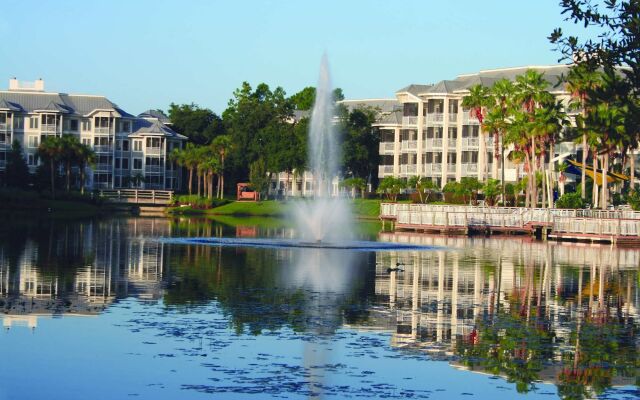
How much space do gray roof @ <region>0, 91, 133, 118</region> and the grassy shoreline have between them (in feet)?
87.4

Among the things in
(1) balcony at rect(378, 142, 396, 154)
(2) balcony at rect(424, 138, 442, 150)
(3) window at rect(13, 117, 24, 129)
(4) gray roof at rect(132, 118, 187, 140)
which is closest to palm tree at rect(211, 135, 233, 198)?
(4) gray roof at rect(132, 118, 187, 140)

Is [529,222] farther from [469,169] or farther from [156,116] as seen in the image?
[156,116]

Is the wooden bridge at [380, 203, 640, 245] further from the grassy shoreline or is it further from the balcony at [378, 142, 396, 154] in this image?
the balcony at [378, 142, 396, 154]

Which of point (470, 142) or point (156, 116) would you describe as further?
point (156, 116)

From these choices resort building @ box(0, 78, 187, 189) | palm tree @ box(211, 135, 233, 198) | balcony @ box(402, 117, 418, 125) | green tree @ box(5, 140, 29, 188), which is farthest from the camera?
resort building @ box(0, 78, 187, 189)

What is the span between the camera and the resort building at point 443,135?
399 feet

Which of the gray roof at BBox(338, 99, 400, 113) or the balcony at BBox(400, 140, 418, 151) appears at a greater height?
the gray roof at BBox(338, 99, 400, 113)

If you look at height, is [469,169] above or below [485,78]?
below

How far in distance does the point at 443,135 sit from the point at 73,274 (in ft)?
288

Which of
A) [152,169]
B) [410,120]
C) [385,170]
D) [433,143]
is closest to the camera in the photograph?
[433,143]

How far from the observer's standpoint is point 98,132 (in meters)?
152

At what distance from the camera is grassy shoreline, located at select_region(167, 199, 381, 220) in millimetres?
124188

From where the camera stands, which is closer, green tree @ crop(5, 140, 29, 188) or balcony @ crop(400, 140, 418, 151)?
green tree @ crop(5, 140, 29, 188)

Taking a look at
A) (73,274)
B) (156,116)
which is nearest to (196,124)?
(156,116)
